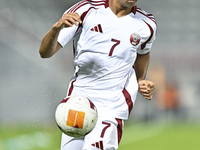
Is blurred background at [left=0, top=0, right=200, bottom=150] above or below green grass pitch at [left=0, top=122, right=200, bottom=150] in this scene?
above

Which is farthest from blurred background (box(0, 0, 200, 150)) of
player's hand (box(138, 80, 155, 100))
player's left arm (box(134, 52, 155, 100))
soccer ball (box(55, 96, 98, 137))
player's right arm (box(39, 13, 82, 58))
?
soccer ball (box(55, 96, 98, 137))

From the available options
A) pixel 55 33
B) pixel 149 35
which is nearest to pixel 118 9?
pixel 149 35

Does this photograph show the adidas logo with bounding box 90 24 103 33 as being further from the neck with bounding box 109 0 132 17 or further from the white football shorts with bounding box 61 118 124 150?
the white football shorts with bounding box 61 118 124 150

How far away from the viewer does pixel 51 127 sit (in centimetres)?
845

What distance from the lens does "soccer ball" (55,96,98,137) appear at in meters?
2.56

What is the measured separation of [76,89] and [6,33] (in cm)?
614

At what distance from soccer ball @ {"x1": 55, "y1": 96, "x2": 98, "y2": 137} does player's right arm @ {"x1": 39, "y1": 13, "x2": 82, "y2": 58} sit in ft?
1.40

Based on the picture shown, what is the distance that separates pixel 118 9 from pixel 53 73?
6158 millimetres

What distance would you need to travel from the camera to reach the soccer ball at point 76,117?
2.56 m

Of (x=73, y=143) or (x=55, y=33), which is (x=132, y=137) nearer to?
(x=73, y=143)

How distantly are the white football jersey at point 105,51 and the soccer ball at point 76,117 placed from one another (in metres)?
0.32

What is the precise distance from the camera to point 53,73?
29.6 feet

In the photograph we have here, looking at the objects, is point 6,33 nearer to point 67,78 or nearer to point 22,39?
point 22,39

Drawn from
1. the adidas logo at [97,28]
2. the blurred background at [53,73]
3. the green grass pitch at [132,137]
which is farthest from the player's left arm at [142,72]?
the blurred background at [53,73]
